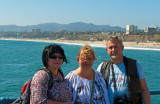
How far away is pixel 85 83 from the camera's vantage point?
240cm

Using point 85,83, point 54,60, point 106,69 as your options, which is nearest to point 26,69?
point 106,69

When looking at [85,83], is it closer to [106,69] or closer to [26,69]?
[106,69]

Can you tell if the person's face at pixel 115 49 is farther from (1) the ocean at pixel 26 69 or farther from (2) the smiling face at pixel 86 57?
(2) the smiling face at pixel 86 57

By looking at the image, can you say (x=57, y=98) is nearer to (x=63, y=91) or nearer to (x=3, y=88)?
(x=63, y=91)

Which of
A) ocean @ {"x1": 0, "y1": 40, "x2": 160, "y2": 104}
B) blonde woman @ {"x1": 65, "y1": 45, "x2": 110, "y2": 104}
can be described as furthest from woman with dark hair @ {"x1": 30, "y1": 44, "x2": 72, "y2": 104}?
ocean @ {"x1": 0, "y1": 40, "x2": 160, "y2": 104}

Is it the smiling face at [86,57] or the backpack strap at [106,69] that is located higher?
the smiling face at [86,57]

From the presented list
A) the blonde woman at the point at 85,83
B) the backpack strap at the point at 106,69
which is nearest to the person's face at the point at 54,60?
the blonde woman at the point at 85,83

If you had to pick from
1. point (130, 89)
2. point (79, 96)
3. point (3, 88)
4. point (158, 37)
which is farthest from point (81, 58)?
point (158, 37)

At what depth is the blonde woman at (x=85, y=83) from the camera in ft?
7.77

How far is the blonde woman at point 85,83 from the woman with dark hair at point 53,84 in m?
0.17

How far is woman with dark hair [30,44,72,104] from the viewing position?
1.96m

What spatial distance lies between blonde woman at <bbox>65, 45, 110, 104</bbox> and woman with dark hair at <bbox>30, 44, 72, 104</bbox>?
0.17 metres

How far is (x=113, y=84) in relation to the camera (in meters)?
2.72

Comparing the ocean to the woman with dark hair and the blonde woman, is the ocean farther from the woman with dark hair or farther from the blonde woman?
the woman with dark hair
